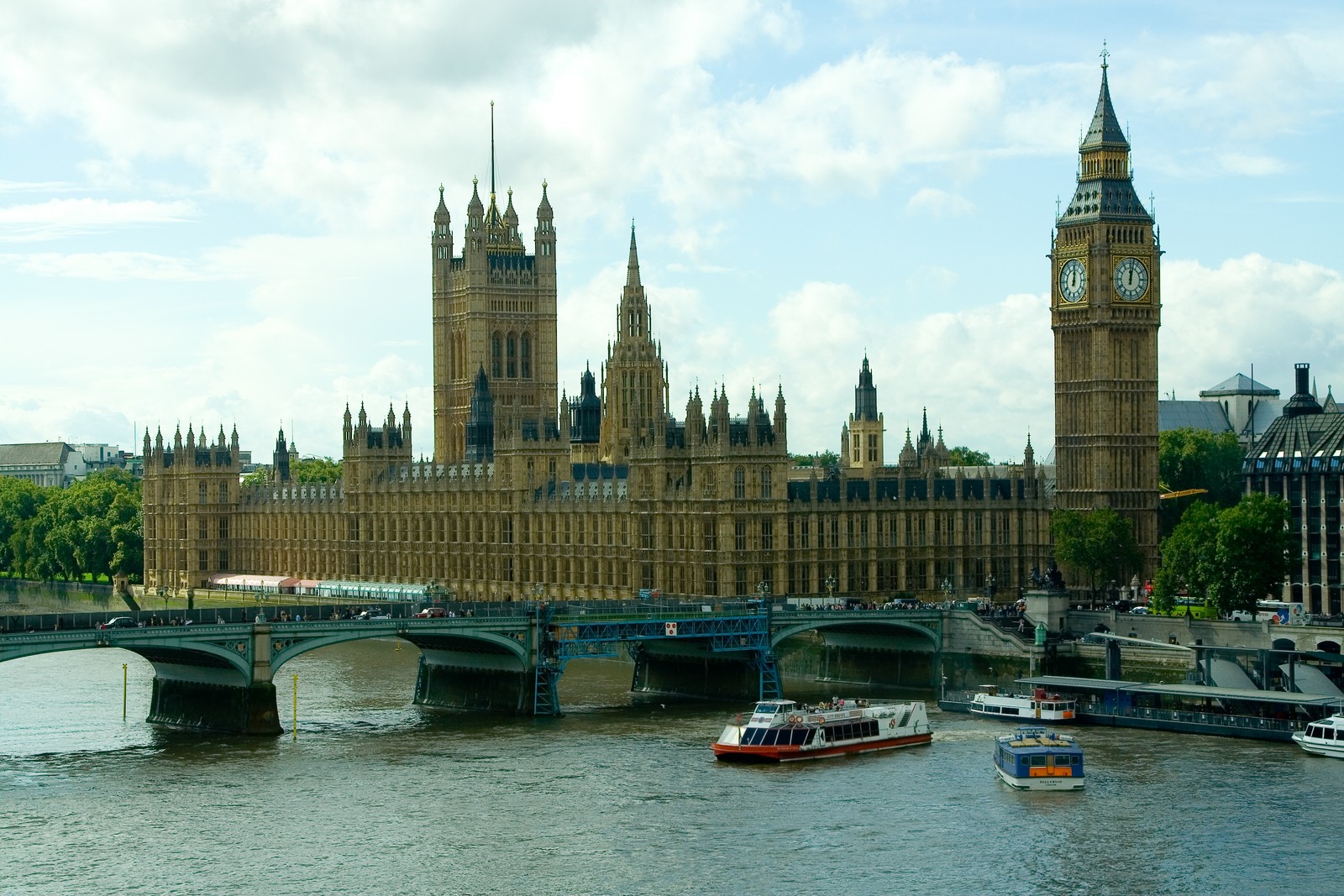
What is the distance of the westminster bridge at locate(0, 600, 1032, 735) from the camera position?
105 meters

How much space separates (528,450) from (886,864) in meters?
94.0

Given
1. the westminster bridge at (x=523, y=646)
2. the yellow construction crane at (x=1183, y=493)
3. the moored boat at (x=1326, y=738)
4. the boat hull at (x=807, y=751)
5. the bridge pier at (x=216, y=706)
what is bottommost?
the boat hull at (x=807, y=751)

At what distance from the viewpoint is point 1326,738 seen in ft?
320

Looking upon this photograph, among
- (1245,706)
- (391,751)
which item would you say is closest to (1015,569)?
(1245,706)

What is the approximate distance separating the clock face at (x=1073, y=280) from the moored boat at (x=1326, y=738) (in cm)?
5825

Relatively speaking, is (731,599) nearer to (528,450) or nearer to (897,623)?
(897,623)

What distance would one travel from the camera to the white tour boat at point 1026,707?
109 meters

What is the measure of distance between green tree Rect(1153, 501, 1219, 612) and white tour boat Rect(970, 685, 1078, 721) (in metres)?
19.9

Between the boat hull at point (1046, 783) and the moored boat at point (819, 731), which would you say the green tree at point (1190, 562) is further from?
the boat hull at point (1046, 783)

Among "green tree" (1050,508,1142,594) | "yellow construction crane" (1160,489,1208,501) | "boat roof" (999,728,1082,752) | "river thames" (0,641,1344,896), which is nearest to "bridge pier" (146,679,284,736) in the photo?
"river thames" (0,641,1344,896)

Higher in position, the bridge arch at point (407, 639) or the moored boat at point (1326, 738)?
the bridge arch at point (407, 639)

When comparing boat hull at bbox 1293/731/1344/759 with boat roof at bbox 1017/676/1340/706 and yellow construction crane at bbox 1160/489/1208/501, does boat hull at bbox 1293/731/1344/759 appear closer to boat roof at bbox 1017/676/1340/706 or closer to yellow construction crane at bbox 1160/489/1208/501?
boat roof at bbox 1017/676/1340/706

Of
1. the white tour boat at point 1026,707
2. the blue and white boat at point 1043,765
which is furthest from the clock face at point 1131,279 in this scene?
the blue and white boat at point 1043,765

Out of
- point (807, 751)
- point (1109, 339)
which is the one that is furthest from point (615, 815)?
point (1109, 339)
